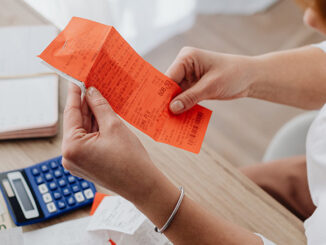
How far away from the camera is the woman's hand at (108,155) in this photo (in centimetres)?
57

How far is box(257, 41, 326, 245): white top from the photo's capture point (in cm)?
66

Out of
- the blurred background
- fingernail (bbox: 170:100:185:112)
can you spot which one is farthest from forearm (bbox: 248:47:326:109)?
the blurred background

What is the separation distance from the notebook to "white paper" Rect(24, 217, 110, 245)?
20 centimetres

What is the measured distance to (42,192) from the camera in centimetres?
70

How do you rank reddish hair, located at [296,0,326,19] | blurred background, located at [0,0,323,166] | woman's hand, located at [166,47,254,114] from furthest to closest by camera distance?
1. blurred background, located at [0,0,323,166]
2. woman's hand, located at [166,47,254,114]
3. reddish hair, located at [296,0,326,19]

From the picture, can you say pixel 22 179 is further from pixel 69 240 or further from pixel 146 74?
pixel 146 74

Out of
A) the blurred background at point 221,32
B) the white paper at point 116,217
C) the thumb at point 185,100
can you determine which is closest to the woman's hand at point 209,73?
the thumb at point 185,100

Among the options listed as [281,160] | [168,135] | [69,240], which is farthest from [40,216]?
[281,160]

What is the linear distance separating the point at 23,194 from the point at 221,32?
5.49ft

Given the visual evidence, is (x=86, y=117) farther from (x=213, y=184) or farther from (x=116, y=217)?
(x=213, y=184)

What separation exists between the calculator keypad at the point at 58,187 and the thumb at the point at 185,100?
23 centimetres

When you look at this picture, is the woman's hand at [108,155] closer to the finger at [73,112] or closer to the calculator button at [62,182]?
the finger at [73,112]

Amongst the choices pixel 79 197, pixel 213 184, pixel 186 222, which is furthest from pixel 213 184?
pixel 79 197

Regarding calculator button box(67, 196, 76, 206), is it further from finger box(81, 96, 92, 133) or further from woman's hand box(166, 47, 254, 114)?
woman's hand box(166, 47, 254, 114)
